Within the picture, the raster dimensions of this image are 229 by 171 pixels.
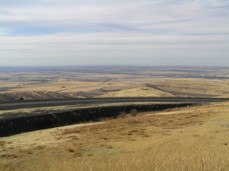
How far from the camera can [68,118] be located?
29969mm

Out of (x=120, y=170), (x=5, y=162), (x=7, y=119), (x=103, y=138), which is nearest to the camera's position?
(x=120, y=170)

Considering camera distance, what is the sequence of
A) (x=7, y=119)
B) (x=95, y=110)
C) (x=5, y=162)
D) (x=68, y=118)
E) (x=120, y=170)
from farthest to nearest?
(x=95, y=110), (x=68, y=118), (x=7, y=119), (x=5, y=162), (x=120, y=170)

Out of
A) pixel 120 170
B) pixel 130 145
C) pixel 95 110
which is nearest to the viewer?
pixel 120 170

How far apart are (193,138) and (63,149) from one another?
6.80 m

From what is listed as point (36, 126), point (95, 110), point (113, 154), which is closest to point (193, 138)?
point (113, 154)

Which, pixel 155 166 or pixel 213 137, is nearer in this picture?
pixel 155 166

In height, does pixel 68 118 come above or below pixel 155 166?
below

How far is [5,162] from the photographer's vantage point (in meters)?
10.6

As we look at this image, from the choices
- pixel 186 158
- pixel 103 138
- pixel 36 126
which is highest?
pixel 186 158

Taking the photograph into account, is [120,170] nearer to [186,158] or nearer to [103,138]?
[186,158]

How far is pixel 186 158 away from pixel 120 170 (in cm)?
246

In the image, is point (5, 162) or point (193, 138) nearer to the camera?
point (5, 162)

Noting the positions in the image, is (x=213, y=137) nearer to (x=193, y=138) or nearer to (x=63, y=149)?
(x=193, y=138)

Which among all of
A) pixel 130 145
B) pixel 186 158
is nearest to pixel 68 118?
pixel 130 145
